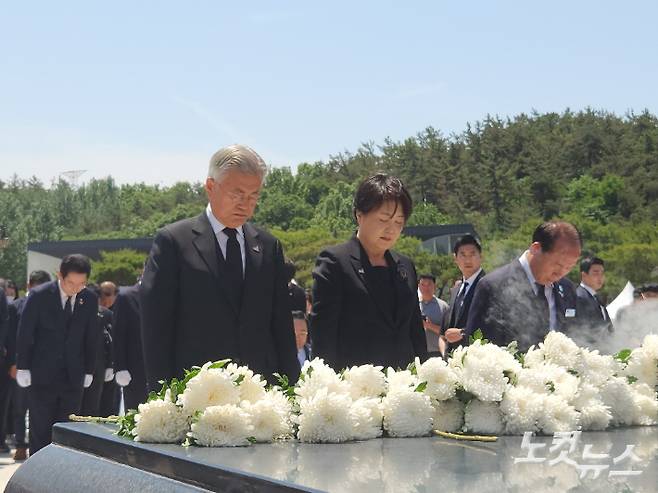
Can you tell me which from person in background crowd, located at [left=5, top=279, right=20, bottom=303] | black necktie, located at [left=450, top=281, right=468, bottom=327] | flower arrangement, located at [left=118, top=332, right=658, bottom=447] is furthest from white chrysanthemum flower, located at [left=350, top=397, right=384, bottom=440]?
Result: person in background crowd, located at [left=5, top=279, right=20, bottom=303]

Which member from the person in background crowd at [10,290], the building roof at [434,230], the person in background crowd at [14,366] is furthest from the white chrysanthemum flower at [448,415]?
the building roof at [434,230]

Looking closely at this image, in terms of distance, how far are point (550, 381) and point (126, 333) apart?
7.21 meters

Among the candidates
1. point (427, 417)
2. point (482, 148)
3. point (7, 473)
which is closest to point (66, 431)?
point (427, 417)

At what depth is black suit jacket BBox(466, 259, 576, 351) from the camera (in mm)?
4758

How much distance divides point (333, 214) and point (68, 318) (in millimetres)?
64215

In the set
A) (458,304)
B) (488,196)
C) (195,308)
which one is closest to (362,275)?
(195,308)

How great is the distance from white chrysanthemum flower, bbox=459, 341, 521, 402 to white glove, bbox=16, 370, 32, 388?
6.41m

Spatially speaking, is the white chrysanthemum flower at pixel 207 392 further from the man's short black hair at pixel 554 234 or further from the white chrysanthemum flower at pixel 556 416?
the man's short black hair at pixel 554 234

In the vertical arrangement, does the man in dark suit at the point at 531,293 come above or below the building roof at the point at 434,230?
below

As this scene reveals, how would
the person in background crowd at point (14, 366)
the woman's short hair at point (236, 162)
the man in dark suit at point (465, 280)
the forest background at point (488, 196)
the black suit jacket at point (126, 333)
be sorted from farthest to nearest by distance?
the forest background at point (488, 196)
the person in background crowd at point (14, 366)
the black suit jacket at point (126, 333)
the man in dark suit at point (465, 280)
the woman's short hair at point (236, 162)

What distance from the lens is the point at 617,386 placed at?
3.37 m

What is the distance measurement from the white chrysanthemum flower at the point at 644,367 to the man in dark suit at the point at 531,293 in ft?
3.55

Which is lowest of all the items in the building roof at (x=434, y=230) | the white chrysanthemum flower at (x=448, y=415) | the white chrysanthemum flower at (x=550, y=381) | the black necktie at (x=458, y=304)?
the white chrysanthemum flower at (x=448, y=415)

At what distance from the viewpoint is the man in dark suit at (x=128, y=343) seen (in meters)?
9.84
